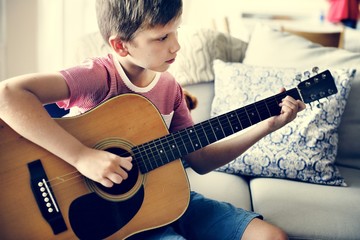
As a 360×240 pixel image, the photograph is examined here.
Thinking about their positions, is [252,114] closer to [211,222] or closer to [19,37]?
[211,222]

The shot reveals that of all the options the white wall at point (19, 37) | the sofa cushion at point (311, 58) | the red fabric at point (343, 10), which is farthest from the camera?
the red fabric at point (343, 10)

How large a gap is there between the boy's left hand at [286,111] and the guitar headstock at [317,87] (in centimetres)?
3

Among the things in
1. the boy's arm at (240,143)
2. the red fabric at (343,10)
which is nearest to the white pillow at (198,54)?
the boy's arm at (240,143)

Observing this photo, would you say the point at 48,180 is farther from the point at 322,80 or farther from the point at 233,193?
the point at 322,80

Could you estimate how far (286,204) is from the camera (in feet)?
4.21

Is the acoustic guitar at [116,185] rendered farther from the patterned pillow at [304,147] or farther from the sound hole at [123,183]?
the patterned pillow at [304,147]

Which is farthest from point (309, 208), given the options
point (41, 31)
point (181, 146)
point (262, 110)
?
point (41, 31)

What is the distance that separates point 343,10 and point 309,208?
214cm

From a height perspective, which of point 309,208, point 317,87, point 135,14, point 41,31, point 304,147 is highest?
point 41,31

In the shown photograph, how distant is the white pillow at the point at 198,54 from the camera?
173 cm

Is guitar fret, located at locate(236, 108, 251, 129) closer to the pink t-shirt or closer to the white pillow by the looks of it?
the pink t-shirt

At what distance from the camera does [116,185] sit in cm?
101

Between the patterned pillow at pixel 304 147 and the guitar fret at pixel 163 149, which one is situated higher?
the guitar fret at pixel 163 149

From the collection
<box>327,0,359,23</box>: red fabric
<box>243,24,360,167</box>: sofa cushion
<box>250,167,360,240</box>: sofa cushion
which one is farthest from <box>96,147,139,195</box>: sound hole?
<box>327,0,359,23</box>: red fabric
